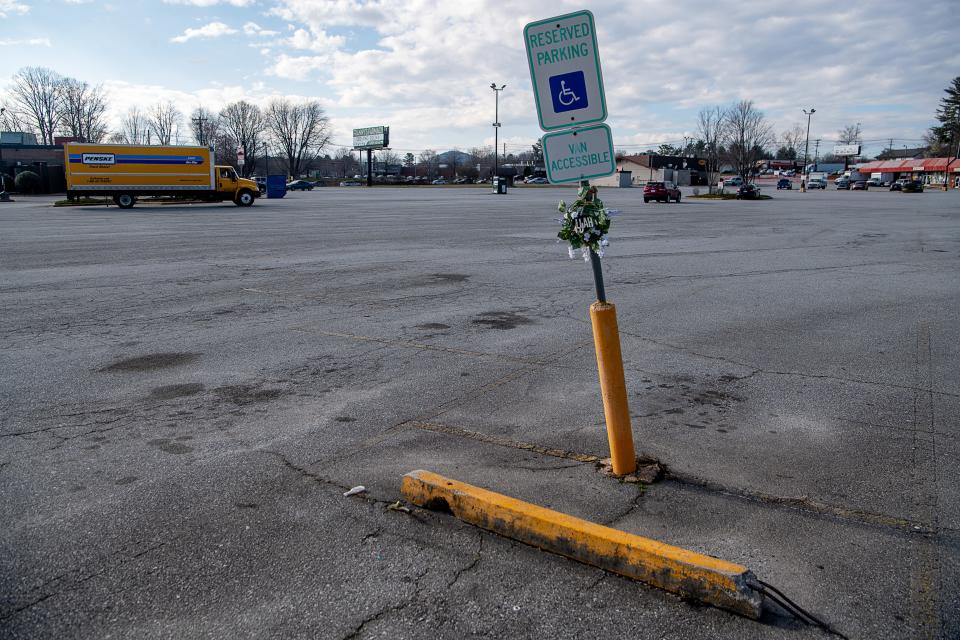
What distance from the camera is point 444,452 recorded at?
4832mm

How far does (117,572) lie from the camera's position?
3371 millimetres

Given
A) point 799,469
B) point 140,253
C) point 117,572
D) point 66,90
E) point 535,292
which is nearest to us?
point 117,572

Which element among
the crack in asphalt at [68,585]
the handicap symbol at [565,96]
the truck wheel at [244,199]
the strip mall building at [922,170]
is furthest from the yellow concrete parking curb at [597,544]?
the strip mall building at [922,170]

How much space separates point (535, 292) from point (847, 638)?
28.3 feet

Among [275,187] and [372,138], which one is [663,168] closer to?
[372,138]

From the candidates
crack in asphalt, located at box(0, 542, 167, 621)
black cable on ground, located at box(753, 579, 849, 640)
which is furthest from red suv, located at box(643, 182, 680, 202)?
crack in asphalt, located at box(0, 542, 167, 621)

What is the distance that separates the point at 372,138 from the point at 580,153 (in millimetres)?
124441

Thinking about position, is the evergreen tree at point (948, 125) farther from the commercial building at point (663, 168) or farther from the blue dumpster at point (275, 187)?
the blue dumpster at point (275, 187)

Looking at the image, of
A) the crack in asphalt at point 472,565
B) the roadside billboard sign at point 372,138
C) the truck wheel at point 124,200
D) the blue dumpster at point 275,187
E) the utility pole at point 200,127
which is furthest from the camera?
the utility pole at point 200,127

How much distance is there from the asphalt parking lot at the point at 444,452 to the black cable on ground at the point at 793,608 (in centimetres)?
5

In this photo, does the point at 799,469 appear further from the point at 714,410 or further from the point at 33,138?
the point at 33,138

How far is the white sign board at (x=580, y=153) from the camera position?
415cm

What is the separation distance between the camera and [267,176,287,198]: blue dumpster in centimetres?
5419

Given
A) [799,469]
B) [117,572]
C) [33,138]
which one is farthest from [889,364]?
[33,138]
